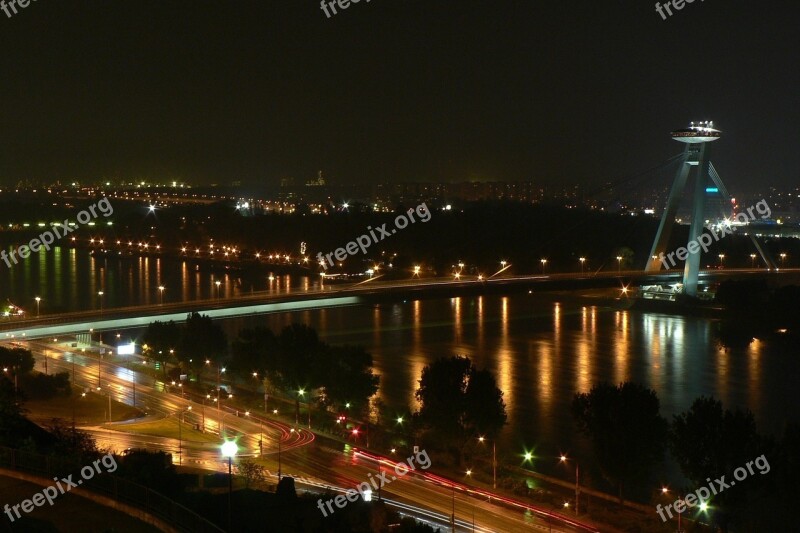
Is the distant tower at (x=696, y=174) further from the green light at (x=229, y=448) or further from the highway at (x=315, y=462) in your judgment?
the green light at (x=229, y=448)

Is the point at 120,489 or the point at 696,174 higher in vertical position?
the point at 696,174

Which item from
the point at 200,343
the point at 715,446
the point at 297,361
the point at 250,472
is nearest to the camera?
the point at 250,472

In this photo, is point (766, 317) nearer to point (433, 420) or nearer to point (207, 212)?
point (433, 420)

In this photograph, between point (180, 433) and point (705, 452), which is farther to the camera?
point (180, 433)

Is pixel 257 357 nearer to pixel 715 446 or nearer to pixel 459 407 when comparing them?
pixel 459 407

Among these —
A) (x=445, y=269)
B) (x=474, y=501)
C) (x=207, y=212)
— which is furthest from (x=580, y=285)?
(x=207, y=212)

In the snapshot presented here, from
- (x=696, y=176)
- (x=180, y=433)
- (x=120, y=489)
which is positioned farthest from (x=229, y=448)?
(x=696, y=176)

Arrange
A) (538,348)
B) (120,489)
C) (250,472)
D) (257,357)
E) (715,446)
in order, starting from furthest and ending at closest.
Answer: (538,348), (257,357), (715,446), (250,472), (120,489)
